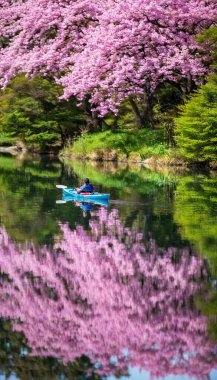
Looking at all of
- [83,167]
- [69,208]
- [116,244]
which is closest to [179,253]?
[116,244]

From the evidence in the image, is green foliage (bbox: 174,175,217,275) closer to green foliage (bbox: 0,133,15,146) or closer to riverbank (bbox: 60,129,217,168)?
riverbank (bbox: 60,129,217,168)

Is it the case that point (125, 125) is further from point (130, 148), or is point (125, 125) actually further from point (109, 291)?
point (109, 291)

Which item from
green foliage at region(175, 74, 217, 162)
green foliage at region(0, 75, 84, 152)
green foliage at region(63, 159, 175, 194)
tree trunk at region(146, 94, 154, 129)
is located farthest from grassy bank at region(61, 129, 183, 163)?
green foliage at region(0, 75, 84, 152)

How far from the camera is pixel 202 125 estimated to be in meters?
33.4

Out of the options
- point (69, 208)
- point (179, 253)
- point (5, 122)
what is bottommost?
point (5, 122)

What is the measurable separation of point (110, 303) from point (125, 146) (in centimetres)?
3318

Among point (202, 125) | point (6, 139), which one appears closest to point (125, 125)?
point (6, 139)

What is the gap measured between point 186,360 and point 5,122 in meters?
47.1

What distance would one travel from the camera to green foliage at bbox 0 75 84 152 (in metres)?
51.1

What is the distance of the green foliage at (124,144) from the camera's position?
4066cm

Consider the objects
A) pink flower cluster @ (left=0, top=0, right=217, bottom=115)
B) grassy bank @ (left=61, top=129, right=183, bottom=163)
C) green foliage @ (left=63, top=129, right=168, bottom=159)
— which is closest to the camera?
pink flower cluster @ (left=0, top=0, right=217, bottom=115)

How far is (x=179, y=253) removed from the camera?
13.3m

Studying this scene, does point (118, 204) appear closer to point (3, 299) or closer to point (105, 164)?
point (3, 299)

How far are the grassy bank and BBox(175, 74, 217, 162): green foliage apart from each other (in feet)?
10.9
